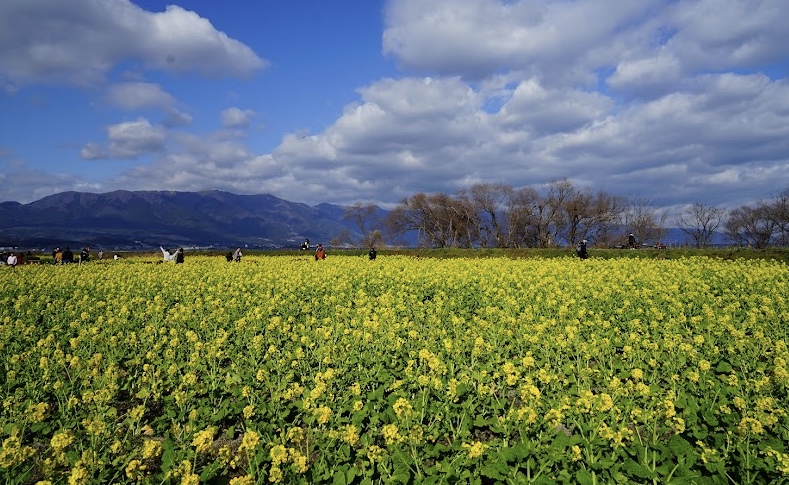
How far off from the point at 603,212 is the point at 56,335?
279 feet

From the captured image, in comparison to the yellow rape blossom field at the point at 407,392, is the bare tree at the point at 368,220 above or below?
above

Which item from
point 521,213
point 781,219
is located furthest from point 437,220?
point 781,219

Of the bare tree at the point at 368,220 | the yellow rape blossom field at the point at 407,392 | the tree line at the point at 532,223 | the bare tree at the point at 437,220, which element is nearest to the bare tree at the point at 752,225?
the tree line at the point at 532,223

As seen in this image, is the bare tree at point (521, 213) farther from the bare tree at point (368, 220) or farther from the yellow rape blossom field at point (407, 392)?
the yellow rape blossom field at point (407, 392)

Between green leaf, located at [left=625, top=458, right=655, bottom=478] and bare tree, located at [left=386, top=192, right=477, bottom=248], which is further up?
bare tree, located at [left=386, top=192, right=477, bottom=248]

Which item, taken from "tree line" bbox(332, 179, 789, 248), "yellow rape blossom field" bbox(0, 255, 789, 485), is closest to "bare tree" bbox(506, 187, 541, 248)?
"tree line" bbox(332, 179, 789, 248)

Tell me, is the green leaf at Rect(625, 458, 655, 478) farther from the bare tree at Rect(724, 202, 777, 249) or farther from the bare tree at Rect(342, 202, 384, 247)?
the bare tree at Rect(724, 202, 777, 249)

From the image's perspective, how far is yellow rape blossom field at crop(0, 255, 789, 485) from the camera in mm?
5082

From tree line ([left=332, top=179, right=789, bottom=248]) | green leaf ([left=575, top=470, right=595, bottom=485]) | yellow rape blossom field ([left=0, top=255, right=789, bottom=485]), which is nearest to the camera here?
green leaf ([left=575, top=470, right=595, bottom=485])

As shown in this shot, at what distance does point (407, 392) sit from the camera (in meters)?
7.73

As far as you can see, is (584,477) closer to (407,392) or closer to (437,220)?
(407,392)

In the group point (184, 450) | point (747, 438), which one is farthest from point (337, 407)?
point (747, 438)

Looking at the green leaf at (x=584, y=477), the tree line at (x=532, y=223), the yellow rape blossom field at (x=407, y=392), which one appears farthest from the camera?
the tree line at (x=532, y=223)

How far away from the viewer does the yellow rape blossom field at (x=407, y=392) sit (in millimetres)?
5082
